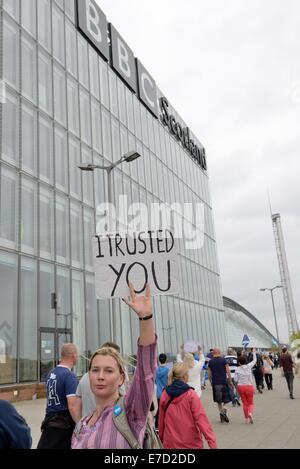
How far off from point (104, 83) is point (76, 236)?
38.3 ft

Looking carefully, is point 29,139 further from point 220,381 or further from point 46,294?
point 220,381

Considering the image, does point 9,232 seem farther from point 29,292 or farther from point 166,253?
point 166,253

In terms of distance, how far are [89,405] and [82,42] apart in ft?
87.7

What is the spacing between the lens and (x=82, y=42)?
27500mm

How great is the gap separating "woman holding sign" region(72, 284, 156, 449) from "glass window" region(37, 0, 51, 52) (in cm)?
2318

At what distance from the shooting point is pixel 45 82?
2261 centimetres

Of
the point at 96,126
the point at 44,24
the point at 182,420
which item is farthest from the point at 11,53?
the point at 182,420

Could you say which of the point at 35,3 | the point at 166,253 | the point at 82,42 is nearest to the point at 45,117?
the point at 35,3

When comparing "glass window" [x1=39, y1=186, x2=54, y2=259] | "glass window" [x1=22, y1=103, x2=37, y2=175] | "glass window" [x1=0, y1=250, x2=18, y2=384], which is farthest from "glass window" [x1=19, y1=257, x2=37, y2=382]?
"glass window" [x1=22, y1=103, x2=37, y2=175]

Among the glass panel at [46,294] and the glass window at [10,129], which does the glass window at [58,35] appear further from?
the glass panel at [46,294]

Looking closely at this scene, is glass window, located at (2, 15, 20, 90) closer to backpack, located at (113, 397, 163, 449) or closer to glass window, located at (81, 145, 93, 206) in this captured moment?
glass window, located at (81, 145, 93, 206)

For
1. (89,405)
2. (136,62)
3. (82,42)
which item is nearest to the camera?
(89,405)
